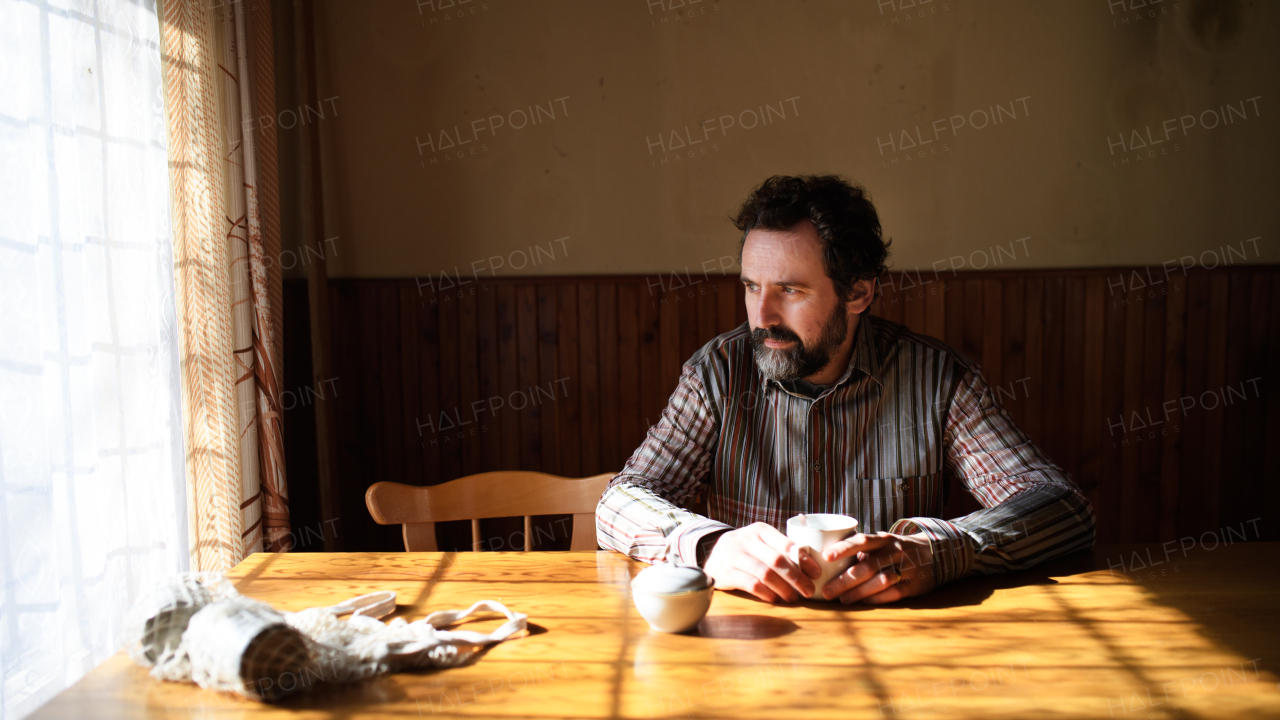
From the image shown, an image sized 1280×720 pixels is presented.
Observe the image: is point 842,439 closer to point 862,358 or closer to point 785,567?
point 862,358

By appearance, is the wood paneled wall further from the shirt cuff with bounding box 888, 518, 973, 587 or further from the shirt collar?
the shirt cuff with bounding box 888, 518, 973, 587

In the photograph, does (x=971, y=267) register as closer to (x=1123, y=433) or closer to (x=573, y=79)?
(x=1123, y=433)

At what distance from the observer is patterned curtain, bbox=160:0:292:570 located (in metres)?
2.15

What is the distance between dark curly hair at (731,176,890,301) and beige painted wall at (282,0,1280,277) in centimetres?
131

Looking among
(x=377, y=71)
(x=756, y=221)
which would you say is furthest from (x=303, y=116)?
(x=756, y=221)

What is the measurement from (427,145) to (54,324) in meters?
1.72

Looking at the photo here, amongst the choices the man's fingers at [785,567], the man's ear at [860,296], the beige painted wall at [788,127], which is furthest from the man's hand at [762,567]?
the beige painted wall at [788,127]

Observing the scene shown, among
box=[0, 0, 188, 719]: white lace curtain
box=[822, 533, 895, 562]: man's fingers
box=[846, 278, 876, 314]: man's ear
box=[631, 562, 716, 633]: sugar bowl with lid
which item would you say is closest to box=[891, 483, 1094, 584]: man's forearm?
box=[822, 533, 895, 562]: man's fingers

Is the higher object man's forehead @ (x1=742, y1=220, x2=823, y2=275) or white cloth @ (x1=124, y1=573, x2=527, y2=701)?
man's forehead @ (x1=742, y1=220, x2=823, y2=275)

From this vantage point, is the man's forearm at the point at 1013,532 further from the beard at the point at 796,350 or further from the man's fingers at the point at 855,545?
the beard at the point at 796,350

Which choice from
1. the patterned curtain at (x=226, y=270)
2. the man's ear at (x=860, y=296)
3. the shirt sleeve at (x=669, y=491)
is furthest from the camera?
the patterned curtain at (x=226, y=270)

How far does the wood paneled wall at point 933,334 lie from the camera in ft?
10.4

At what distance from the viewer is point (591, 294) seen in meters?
3.20

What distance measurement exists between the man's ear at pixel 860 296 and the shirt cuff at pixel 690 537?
2.23 feet
